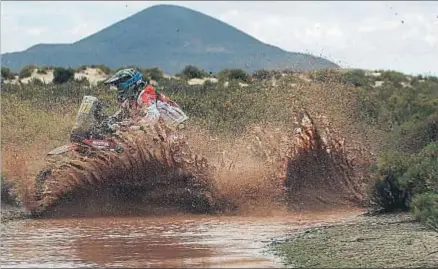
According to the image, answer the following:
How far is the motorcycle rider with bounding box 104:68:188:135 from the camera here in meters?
15.8

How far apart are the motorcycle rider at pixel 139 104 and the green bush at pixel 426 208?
4289mm

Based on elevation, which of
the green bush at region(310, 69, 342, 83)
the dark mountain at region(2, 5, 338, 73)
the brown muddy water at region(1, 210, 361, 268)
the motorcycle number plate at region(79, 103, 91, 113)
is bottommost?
the brown muddy water at region(1, 210, 361, 268)

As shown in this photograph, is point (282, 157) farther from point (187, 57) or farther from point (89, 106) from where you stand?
point (187, 57)

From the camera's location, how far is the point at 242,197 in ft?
53.5

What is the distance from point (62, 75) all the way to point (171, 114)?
30788mm

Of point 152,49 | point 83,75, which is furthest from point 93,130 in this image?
point 152,49

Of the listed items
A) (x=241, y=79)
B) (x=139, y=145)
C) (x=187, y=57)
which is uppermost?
(x=187, y=57)

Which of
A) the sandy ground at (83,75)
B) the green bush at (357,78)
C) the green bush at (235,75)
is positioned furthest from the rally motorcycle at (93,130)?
the sandy ground at (83,75)

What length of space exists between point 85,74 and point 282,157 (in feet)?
109

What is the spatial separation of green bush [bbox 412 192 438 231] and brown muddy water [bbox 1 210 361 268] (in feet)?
5.24

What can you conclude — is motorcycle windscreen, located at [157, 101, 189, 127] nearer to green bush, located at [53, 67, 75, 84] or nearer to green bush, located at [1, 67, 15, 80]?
green bush, located at [53, 67, 75, 84]

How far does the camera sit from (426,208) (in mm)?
13172

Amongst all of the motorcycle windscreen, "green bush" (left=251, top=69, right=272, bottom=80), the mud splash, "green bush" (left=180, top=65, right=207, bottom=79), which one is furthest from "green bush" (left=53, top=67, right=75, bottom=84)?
the motorcycle windscreen

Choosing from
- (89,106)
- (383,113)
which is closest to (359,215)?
(89,106)
